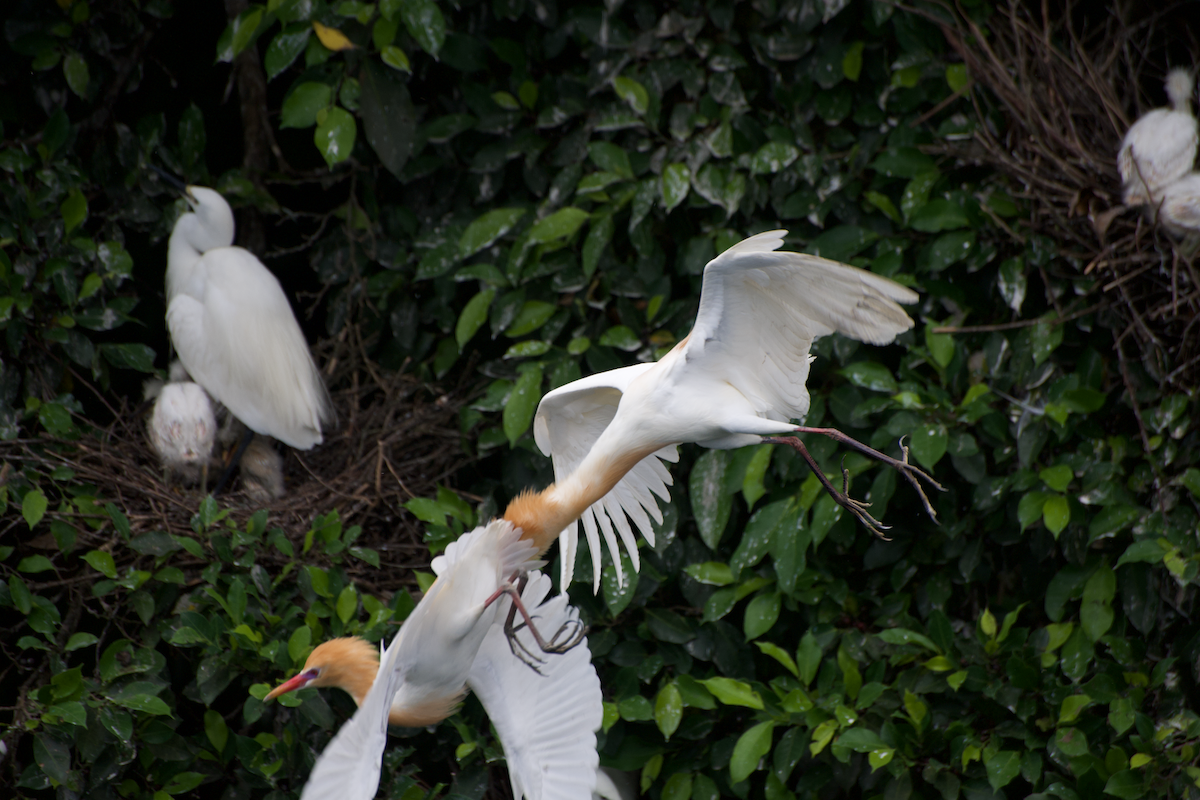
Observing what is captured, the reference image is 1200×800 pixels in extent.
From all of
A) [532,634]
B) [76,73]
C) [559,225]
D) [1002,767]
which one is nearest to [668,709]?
[532,634]

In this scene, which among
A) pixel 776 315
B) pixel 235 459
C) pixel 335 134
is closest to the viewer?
pixel 776 315

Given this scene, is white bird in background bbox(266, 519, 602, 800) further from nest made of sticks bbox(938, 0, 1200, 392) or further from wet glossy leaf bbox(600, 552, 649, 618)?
nest made of sticks bbox(938, 0, 1200, 392)

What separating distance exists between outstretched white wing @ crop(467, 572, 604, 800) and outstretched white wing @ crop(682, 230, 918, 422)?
57 centimetres

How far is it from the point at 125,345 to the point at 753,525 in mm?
1708

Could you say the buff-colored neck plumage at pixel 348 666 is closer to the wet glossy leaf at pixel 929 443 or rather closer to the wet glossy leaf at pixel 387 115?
the wet glossy leaf at pixel 929 443

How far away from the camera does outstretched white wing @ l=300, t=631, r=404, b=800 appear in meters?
1.43

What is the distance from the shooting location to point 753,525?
90.0 inches

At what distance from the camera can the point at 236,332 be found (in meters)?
2.62

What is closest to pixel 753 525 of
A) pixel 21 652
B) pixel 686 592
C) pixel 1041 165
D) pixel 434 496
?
pixel 686 592

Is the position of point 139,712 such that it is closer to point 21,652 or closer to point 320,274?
point 21,652

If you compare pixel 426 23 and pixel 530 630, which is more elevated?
pixel 426 23

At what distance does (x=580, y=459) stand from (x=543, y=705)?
477 mm

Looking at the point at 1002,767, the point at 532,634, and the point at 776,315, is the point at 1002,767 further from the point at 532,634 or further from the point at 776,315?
the point at 776,315

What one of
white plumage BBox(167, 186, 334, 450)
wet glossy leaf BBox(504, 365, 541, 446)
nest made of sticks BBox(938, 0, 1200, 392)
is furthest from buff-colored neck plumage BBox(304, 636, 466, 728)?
nest made of sticks BBox(938, 0, 1200, 392)
